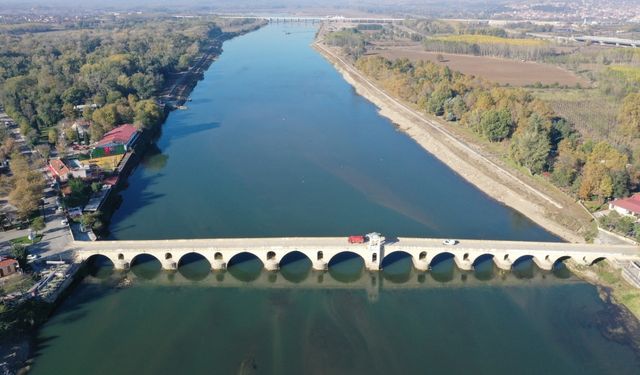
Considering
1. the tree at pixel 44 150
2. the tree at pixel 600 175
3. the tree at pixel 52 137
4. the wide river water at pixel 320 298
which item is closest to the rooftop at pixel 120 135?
the tree at pixel 52 137

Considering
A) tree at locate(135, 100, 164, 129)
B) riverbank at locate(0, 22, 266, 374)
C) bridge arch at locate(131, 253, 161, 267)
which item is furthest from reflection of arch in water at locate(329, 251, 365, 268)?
tree at locate(135, 100, 164, 129)

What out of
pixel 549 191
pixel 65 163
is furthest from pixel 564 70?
pixel 65 163

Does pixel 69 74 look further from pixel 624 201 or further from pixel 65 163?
pixel 624 201

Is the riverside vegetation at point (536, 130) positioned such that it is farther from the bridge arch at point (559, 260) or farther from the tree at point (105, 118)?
the tree at point (105, 118)

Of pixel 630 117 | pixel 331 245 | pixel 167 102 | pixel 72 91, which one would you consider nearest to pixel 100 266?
pixel 331 245

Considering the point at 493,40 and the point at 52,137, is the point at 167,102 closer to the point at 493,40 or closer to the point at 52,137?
the point at 52,137

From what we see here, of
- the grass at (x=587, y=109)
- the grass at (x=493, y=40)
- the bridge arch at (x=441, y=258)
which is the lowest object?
the bridge arch at (x=441, y=258)
